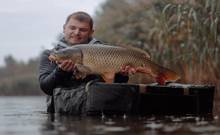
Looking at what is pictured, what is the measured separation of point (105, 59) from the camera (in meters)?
6.18

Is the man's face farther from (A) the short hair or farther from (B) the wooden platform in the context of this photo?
(B) the wooden platform

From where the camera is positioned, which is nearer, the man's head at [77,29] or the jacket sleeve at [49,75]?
the jacket sleeve at [49,75]

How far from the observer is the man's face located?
686 cm

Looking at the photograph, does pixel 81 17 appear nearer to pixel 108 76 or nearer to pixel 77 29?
pixel 77 29

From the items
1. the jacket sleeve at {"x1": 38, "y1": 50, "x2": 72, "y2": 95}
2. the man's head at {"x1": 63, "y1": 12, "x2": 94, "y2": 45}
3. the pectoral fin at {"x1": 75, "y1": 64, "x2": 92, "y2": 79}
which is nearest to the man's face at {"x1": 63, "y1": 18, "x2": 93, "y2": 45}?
the man's head at {"x1": 63, "y1": 12, "x2": 94, "y2": 45}

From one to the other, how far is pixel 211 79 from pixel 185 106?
13.2 ft

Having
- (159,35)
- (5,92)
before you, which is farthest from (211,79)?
(5,92)

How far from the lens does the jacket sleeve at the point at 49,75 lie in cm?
659

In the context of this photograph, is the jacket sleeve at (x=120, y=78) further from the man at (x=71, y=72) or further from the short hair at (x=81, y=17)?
the short hair at (x=81, y=17)

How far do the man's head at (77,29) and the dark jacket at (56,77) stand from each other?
7 centimetres

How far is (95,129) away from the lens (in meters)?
5.00

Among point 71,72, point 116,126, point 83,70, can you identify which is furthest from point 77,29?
point 116,126

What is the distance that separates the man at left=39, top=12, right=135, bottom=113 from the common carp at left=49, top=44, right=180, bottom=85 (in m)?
0.35

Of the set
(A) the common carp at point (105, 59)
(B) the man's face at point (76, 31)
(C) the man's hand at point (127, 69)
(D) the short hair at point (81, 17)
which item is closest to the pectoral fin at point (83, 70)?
(A) the common carp at point (105, 59)
